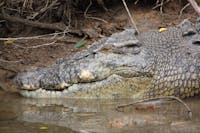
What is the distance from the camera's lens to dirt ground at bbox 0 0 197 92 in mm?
6125

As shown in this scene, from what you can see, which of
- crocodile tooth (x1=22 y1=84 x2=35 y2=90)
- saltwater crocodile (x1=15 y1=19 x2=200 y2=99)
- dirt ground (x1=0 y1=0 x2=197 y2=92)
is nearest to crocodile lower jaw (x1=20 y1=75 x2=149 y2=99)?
saltwater crocodile (x1=15 y1=19 x2=200 y2=99)

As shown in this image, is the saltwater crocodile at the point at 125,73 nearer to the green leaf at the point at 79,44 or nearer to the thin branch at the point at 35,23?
the green leaf at the point at 79,44

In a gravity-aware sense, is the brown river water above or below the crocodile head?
below

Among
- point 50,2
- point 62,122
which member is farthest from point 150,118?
point 50,2

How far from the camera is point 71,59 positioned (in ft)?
18.5

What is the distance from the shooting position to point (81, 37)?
6.96 m

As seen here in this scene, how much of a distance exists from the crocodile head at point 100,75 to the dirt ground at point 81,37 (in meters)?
0.35

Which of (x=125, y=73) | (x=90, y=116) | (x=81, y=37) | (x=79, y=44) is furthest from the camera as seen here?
(x=81, y=37)

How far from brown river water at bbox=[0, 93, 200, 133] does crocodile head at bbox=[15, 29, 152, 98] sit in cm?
11

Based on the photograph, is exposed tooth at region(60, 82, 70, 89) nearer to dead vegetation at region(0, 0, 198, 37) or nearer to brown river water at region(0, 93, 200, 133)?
brown river water at region(0, 93, 200, 133)

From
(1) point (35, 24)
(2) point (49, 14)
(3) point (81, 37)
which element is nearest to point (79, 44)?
(3) point (81, 37)

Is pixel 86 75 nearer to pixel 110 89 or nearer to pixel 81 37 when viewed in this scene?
pixel 110 89

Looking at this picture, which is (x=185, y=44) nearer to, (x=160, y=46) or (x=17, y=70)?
(x=160, y=46)

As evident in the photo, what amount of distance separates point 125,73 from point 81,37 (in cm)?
174
